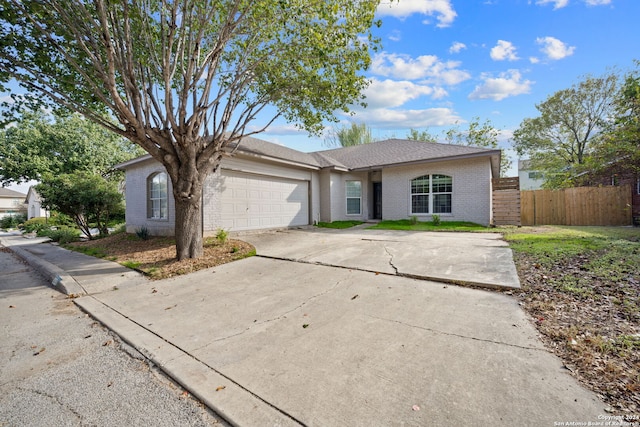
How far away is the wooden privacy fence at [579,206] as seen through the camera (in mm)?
12828

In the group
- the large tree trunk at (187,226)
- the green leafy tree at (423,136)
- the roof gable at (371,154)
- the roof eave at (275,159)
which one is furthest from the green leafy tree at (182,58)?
the green leafy tree at (423,136)

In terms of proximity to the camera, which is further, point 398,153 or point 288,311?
point 398,153

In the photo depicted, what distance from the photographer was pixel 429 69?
42.9 feet

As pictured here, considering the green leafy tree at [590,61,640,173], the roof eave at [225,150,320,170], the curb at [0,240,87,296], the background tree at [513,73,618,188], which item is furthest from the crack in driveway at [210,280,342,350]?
the background tree at [513,73,618,188]

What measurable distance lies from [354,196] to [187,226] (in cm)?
1077

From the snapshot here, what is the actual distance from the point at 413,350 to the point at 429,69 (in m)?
14.1

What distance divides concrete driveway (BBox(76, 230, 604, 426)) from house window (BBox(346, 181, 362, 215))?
421 inches

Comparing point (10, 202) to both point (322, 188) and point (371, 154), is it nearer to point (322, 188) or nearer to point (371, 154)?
point (322, 188)

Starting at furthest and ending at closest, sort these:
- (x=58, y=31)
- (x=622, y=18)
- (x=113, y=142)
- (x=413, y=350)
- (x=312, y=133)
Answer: (x=113, y=142) < (x=312, y=133) < (x=622, y=18) < (x=58, y=31) < (x=413, y=350)

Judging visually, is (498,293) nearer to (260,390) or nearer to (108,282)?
(260,390)

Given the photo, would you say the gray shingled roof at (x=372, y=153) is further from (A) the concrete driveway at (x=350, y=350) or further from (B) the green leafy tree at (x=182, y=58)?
(A) the concrete driveway at (x=350, y=350)

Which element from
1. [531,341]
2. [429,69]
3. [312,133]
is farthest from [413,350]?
[429,69]

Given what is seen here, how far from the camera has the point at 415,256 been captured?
632 cm

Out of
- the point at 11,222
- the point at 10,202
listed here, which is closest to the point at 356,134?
the point at 11,222
